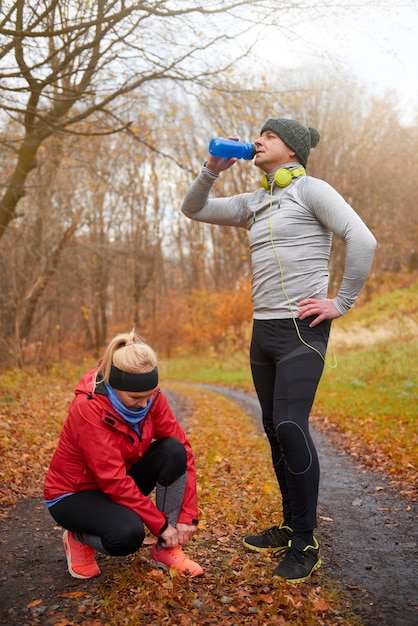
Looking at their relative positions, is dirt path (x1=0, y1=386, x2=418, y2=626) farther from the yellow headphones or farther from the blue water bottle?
the blue water bottle

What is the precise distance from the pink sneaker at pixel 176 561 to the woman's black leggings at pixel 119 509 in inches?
6.7

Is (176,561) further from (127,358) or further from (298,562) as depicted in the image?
(127,358)

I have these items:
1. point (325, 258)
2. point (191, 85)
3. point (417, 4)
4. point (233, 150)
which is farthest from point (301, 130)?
point (191, 85)

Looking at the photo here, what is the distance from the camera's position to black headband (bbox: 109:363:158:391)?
2.99m

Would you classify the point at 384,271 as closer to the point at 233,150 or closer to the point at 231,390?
the point at 231,390

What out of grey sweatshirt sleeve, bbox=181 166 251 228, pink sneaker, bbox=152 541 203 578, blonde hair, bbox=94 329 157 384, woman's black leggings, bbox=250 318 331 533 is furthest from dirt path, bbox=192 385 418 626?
grey sweatshirt sleeve, bbox=181 166 251 228

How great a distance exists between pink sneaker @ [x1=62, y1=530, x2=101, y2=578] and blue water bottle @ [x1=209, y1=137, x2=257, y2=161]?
242 centimetres

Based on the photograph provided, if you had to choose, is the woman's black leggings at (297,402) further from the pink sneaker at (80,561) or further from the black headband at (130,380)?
the pink sneaker at (80,561)

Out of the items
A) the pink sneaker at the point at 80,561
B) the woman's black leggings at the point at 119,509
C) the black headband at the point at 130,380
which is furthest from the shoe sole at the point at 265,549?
the black headband at the point at 130,380

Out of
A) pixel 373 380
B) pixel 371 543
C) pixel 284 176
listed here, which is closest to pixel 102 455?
pixel 284 176

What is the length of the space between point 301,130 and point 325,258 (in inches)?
31.3

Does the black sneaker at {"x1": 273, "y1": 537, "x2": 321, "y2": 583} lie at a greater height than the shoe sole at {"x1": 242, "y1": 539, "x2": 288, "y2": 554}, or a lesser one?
greater

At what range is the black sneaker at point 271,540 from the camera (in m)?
3.49

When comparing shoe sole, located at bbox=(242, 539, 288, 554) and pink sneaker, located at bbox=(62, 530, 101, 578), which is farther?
shoe sole, located at bbox=(242, 539, 288, 554)
